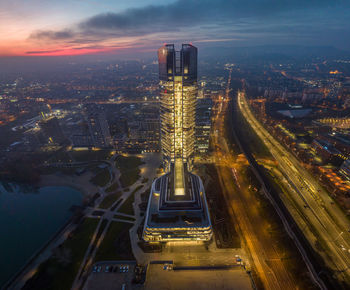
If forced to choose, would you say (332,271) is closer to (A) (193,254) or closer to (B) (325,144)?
(A) (193,254)

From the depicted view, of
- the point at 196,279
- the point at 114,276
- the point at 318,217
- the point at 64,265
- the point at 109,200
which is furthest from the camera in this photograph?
the point at 109,200

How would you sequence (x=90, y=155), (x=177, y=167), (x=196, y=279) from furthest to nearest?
(x=90, y=155)
(x=177, y=167)
(x=196, y=279)

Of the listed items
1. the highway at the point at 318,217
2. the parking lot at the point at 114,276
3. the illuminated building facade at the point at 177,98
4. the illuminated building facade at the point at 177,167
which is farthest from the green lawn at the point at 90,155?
the highway at the point at 318,217

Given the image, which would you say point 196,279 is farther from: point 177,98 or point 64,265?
point 177,98

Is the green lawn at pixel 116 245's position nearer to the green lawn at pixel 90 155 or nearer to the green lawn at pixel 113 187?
the green lawn at pixel 113 187

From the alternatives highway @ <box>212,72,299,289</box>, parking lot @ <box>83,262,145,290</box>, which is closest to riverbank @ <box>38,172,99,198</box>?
parking lot @ <box>83,262,145,290</box>

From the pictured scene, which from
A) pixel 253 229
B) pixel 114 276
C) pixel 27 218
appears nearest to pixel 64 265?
pixel 114 276
